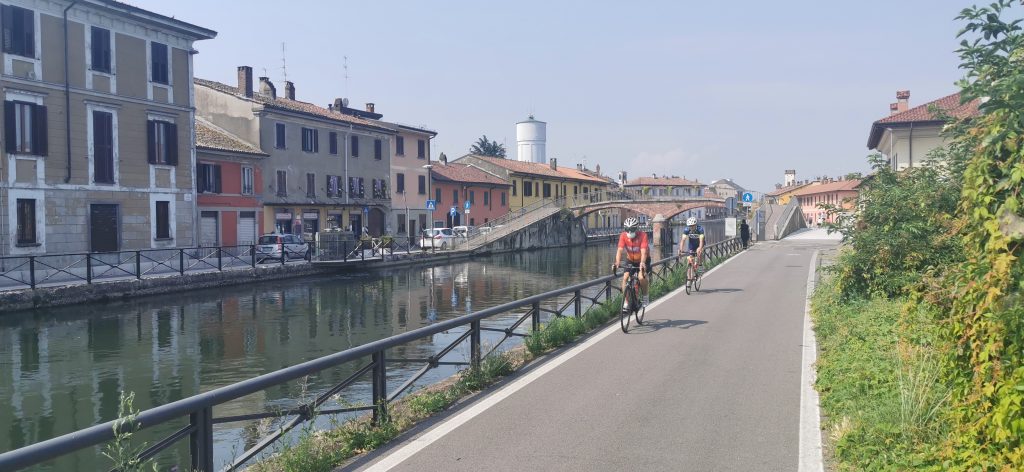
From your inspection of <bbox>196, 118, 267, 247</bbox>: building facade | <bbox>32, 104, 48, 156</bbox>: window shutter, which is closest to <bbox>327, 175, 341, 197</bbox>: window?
<bbox>196, 118, 267, 247</bbox>: building facade

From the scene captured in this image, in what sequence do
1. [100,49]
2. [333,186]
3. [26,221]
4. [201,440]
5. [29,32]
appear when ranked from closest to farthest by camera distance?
1. [201,440]
2. [29,32]
3. [26,221]
4. [100,49]
5. [333,186]

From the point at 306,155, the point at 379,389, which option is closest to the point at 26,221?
the point at 306,155

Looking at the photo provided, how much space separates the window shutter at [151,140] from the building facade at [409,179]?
22425 mm

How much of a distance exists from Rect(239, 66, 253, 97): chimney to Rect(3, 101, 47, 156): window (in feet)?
60.1

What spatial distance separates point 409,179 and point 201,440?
171 ft

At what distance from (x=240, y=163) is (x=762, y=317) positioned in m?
32.6

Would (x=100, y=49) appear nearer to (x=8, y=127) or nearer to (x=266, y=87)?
(x=8, y=127)

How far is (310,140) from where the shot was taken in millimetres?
45688

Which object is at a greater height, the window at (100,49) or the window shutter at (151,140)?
the window at (100,49)

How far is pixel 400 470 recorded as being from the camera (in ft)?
18.1

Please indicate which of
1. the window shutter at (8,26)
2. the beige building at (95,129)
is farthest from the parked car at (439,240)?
the window shutter at (8,26)

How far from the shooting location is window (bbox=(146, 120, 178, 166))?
102 feet

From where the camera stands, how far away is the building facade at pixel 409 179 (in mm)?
54719

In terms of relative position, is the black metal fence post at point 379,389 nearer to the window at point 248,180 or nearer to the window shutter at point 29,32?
the window shutter at point 29,32
